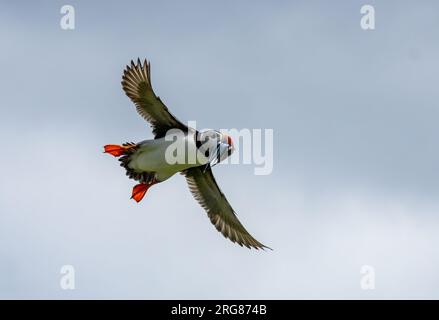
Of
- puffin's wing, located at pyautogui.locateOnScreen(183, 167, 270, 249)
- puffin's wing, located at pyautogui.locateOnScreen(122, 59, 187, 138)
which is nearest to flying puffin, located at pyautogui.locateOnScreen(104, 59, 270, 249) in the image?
puffin's wing, located at pyautogui.locateOnScreen(122, 59, 187, 138)

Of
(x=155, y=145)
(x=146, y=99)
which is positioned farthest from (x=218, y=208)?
(x=146, y=99)

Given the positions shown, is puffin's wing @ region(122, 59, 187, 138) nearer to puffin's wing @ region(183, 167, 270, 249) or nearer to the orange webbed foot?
the orange webbed foot

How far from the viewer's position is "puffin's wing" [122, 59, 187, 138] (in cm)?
2105

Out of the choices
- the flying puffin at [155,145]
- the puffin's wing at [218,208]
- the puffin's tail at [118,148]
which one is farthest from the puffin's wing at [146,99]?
the puffin's wing at [218,208]

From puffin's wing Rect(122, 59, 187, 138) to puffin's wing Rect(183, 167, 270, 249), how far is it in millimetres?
1330

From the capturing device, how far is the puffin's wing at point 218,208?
22.3m

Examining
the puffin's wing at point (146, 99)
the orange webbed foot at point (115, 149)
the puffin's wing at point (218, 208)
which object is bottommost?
the puffin's wing at point (218, 208)

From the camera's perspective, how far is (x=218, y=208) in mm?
22625

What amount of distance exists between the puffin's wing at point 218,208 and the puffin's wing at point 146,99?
1.33 metres

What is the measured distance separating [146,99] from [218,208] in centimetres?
271

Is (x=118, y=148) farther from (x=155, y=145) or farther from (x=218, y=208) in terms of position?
(x=218, y=208)

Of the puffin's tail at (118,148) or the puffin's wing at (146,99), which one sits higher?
the puffin's wing at (146,99)

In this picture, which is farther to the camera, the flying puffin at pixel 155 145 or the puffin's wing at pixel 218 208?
the puffin's wing at pixel 218 208

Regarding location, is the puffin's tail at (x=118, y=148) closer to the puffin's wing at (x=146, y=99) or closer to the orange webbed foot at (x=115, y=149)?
the orange webbed foot at (x=115, y=149)
